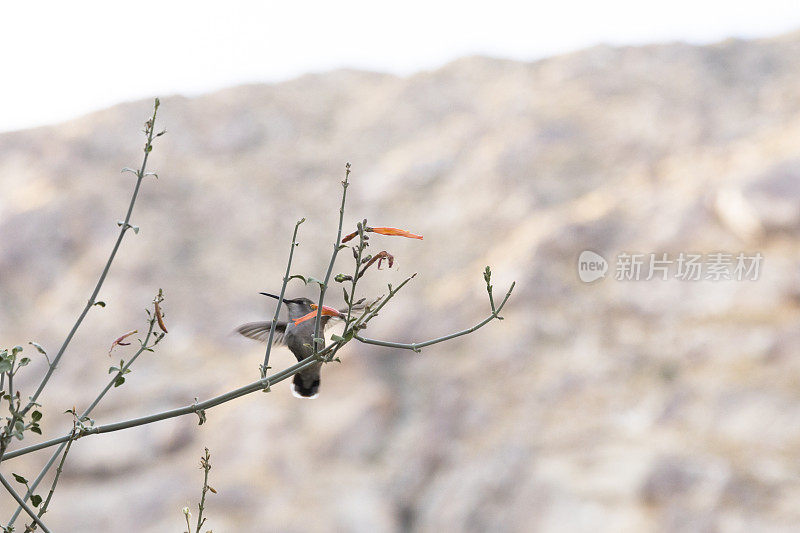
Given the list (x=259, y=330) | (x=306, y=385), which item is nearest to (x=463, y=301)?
(x=306, y=385)

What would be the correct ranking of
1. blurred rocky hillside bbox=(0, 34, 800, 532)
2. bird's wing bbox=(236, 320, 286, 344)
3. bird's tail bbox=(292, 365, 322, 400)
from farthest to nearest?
blurred rocky hillside bbox=(0, 34, 800, 532) < bird's tail bbox=(292, 365, 322, 400) < bird's wing bbox=(236, 320, 286, 344)

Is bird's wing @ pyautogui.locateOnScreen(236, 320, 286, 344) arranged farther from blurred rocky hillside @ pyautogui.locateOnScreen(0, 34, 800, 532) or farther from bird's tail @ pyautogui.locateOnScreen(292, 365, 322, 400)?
blurred rocky hillside @ pyautogui.locateOnScreen(0, 34, 800, 532)

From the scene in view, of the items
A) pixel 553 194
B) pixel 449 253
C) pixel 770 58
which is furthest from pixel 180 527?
pixel 770 58

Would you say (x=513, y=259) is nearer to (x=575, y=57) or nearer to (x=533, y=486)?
(x=533, y=486)

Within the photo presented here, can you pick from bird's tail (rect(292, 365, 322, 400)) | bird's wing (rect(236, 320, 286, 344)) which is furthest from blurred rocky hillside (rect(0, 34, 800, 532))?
bird's wing (rect(236, 320, 286, 344))

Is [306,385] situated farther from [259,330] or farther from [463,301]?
[463,301]

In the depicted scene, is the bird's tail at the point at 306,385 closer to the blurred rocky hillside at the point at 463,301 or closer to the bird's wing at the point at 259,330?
the bird's wing at the point at 259,330

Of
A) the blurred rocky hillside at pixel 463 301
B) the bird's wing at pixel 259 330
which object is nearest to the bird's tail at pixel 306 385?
the bird's wing at pixel 259 330
